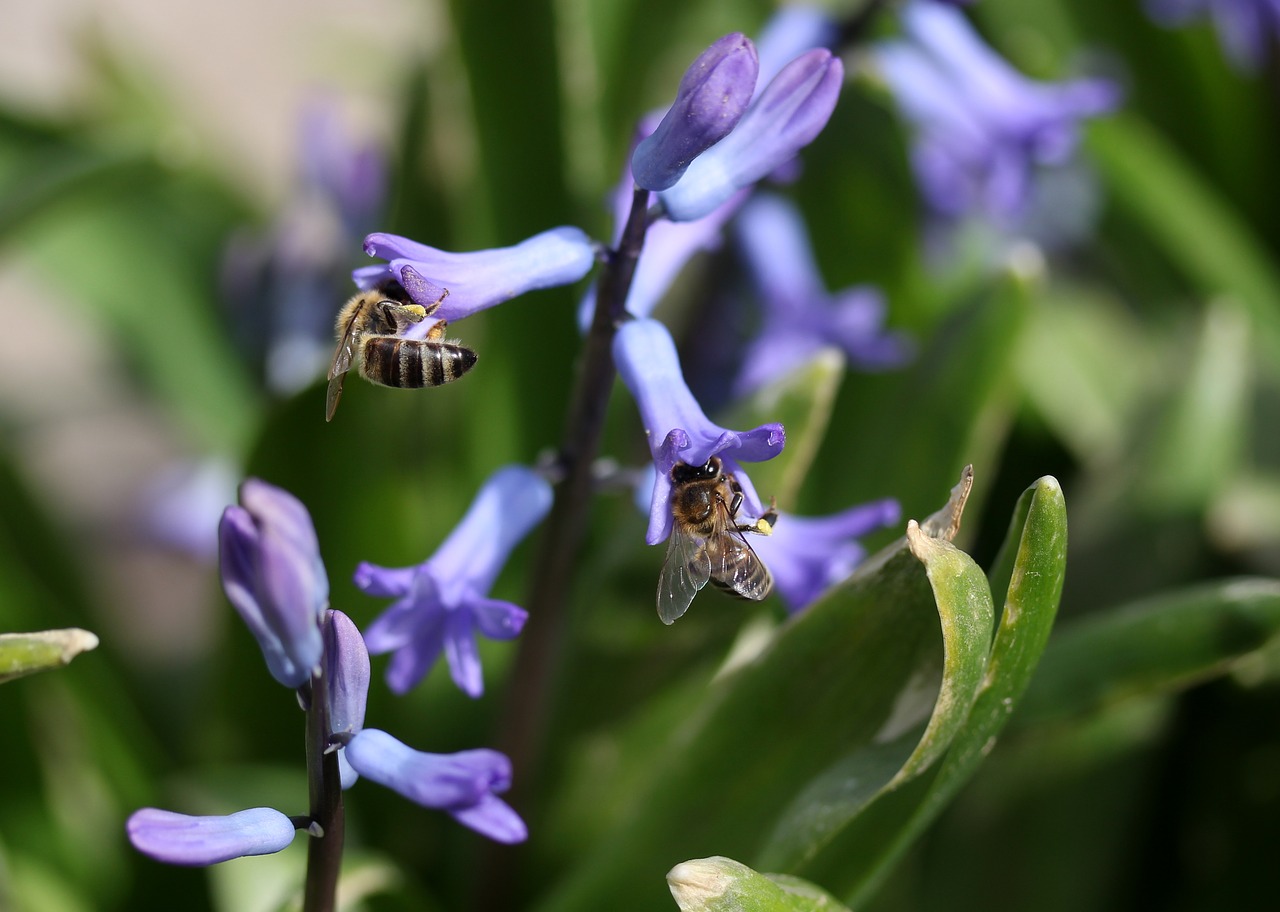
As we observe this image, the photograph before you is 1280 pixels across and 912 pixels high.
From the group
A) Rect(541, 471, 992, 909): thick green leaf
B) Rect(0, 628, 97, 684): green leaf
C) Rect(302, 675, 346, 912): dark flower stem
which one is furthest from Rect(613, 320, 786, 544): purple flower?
Rect(0, 628, 97, 684): green leaf

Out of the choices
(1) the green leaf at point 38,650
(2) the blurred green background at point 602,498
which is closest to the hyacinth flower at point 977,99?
(2) the blurred green background at point 602,498

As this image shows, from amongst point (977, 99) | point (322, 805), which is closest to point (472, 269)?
point (322, 805)

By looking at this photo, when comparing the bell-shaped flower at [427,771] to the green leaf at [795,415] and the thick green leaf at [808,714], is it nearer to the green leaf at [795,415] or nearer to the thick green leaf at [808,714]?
the thick green leaf at [808,714]

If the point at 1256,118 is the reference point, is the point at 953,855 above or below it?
below

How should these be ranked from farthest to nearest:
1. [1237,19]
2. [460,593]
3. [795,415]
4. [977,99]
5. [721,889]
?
[1237,19], [977,99], [795,415], [460,593], [721,889]

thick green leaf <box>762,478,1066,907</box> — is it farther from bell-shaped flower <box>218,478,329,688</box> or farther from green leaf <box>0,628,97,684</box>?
green leaf <box>0,628,97,684</box>

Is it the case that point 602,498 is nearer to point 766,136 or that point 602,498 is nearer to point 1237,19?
point 766,136

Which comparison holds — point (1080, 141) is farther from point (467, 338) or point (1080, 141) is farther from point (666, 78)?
point (467, 338)

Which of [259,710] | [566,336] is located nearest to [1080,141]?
[566,336]
